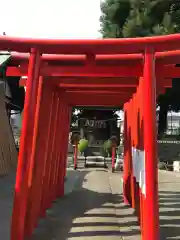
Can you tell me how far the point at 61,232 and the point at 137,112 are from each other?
8.84ft

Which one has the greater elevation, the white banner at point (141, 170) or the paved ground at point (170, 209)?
the white banner at point (141, 170)

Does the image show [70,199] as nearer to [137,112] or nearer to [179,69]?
[137,112]

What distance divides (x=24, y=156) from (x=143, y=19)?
2219cm

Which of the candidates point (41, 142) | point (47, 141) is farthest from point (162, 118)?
point (41, 142)

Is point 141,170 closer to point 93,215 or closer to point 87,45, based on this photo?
point 87,45

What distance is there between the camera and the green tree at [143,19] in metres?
26.8

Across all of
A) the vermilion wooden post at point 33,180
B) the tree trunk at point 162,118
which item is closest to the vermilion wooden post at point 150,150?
the vermilion wooden post at point 33,180

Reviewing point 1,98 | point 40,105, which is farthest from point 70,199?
point 1,98

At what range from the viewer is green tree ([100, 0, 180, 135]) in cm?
2678

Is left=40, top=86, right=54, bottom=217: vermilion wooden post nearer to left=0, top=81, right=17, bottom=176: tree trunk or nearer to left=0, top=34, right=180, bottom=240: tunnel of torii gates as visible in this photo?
left=0, top=34, right=180, bottom=240: tunnel of torii gates

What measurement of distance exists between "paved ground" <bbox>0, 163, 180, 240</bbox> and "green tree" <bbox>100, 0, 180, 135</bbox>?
13.8 metres

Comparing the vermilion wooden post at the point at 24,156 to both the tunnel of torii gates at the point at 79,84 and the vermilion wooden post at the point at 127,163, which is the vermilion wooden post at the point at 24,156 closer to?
the tunnel of torii gates at the point at 79,84

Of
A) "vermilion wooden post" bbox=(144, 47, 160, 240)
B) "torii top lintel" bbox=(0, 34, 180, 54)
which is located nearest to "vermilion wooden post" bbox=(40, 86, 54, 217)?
"torii top lintel" bbox=(0, 34, 180, 54)

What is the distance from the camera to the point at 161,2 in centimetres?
2741
